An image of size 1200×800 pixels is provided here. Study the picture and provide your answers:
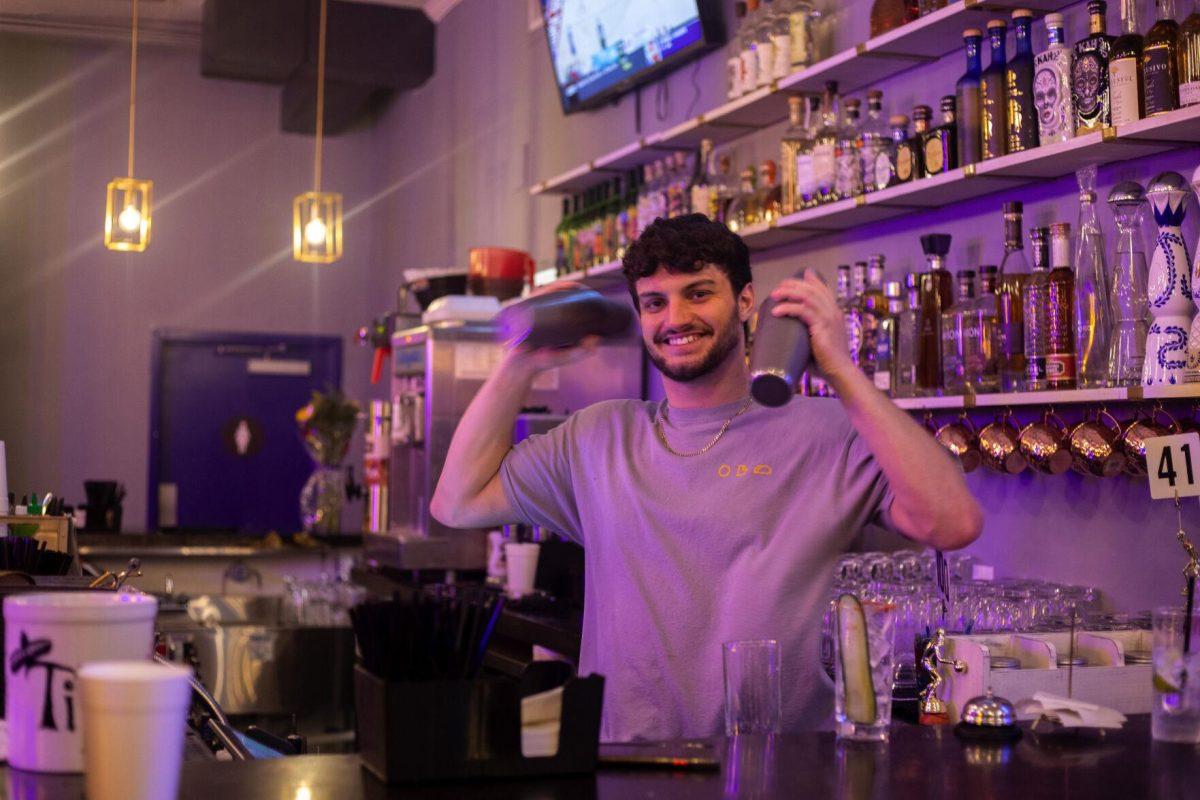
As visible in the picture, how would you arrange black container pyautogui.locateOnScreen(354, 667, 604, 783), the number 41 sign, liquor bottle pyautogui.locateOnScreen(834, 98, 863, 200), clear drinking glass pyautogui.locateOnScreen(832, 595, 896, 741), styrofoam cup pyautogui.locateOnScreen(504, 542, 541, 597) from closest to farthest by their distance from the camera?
1. black container pyautogui.locateOnScreen(354, 667, 604, 783)
2. clear drinking glass pyautogui.locateOnScreen(832, 595, 896, 741)
3. the number 41 sign
4. liquor bottle pyautogui.locateOnScreen(834, 98, 863, 200)
5. styrofoam cup pyautogui.locateOnScreen(504, 542, 541, 597)

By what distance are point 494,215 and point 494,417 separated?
4.47m

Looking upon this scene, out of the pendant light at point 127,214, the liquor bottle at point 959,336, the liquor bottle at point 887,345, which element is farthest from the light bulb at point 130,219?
the liquor bottle at point 959,336

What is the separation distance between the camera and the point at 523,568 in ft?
13.8

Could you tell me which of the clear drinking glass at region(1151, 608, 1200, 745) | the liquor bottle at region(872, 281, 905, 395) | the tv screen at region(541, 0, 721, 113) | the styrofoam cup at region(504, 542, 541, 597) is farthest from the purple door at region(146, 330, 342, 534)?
the clear drinking glass at region(1151, 608, 1200, 745)

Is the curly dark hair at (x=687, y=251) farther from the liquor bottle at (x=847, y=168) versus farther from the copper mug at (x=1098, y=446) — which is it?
the liquor bottle at (x=847, y=168)

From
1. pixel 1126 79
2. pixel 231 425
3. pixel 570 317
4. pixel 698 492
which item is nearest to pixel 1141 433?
pixel 1126 79

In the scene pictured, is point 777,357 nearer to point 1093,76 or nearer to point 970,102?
point 1093,76

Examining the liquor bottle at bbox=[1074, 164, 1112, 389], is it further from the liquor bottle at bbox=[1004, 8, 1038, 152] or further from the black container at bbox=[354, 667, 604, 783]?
the black container at bbox=[354, 667, 604, 783]

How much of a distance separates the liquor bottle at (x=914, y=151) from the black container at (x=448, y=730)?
84.9 inches

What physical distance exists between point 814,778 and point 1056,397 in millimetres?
1531

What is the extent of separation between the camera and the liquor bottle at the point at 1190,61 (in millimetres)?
2449

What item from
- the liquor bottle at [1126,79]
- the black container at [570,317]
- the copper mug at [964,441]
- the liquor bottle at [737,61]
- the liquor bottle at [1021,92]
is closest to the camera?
the black container at [570,317]

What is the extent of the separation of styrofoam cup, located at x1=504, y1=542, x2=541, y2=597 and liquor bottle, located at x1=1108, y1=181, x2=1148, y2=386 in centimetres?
202

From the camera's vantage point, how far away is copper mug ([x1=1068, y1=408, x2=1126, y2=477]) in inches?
108
